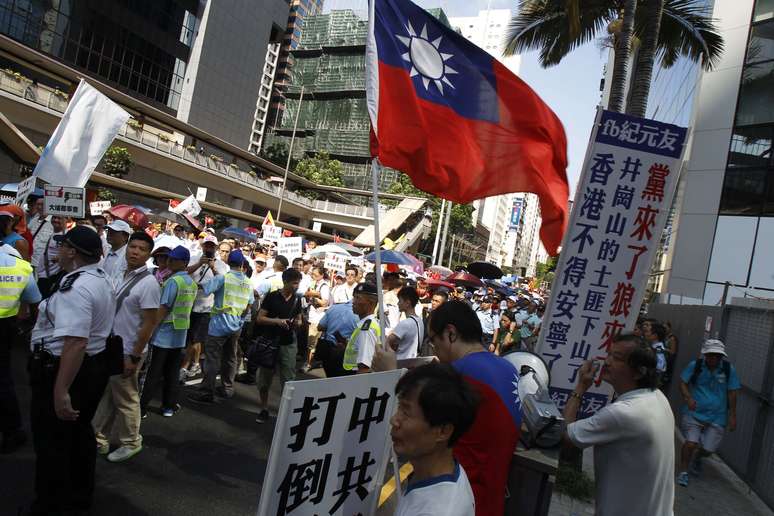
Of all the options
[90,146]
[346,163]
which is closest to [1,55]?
[90,146]

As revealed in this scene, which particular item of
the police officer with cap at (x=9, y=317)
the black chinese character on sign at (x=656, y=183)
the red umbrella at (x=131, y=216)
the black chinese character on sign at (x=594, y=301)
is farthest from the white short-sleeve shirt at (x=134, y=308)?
the red umbrella at (x=131, y=216)

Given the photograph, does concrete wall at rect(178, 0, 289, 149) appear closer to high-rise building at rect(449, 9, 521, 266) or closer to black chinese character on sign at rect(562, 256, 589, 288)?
black chinese character on sign at rect(562, 256, 589, 288)

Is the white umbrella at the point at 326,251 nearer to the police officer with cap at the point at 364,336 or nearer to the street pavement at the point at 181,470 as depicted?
the street pavement at the point at 181,470

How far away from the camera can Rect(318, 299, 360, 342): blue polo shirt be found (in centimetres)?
603

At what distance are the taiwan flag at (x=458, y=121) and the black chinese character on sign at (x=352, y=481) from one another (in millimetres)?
1918

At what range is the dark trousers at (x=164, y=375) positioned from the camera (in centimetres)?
555

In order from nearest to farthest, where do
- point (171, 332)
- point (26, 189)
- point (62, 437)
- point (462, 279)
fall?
point (62, 437) < point (171, 332) < point (26, 189) < point (462, 279)

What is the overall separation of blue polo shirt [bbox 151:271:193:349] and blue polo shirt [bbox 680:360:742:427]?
587 cm

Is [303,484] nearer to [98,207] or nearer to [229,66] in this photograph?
[98,207]

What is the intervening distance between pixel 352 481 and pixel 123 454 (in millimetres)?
2905

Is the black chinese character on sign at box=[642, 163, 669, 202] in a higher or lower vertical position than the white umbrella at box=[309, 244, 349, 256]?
higher

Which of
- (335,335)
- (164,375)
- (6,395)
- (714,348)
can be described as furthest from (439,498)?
(714,348)

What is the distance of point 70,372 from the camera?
10.4 feet

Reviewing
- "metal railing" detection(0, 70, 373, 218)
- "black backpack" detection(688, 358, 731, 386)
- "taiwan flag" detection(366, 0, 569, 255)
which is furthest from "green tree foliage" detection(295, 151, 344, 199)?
"taiwan flag" detection(366, 0, 569, 255)
